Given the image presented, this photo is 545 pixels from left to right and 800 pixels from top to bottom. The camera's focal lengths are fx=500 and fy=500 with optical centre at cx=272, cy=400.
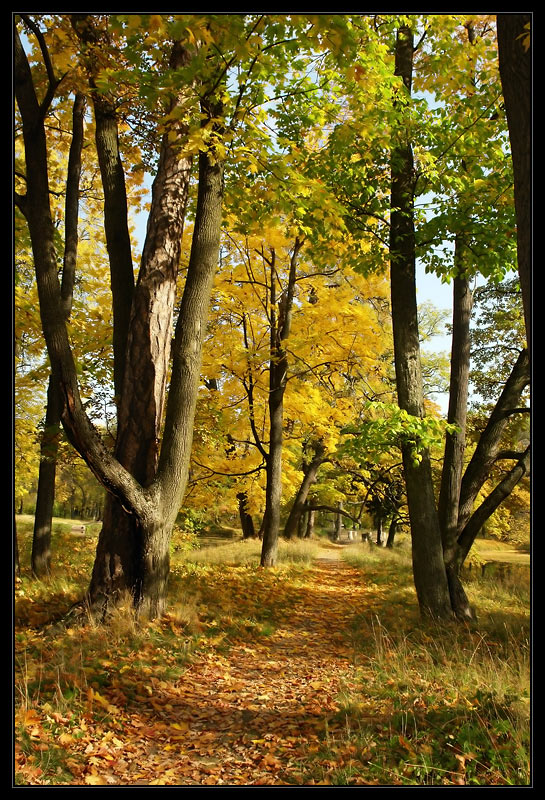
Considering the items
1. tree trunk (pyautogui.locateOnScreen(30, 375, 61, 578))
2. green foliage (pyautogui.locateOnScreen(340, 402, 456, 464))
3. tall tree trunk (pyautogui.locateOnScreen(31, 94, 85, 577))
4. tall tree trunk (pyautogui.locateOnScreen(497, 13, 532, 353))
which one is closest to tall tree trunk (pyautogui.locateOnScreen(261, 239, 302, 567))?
tall tree trunk (pyautogui.locateOnScreen(31, 94, 85, 577))

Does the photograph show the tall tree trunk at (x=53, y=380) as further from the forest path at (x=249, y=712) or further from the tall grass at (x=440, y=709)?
the tall grass at (x=440, y=709)

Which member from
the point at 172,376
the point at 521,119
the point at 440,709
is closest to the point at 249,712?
the point at 440,709

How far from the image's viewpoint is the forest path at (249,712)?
10.8 ft

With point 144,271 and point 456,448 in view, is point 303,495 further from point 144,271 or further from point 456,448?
point 144,271

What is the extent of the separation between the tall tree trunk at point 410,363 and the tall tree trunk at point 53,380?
209 inches

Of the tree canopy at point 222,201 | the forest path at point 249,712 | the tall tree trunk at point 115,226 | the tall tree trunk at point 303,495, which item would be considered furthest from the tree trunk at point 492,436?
the tall tree trunk at point 303,495

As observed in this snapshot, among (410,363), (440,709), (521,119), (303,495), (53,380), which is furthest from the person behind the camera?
(303,495)

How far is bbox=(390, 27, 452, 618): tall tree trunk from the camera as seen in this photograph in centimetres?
743

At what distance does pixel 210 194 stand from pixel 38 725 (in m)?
5.82

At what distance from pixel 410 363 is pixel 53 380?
5.91 meters

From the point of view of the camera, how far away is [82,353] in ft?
33.2

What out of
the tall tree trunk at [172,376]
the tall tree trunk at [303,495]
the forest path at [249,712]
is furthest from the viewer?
the tall tree trunk at [303,495]

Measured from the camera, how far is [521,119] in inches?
91.0

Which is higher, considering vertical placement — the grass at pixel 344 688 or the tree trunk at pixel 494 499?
the tree trunk at pixel 494 499
